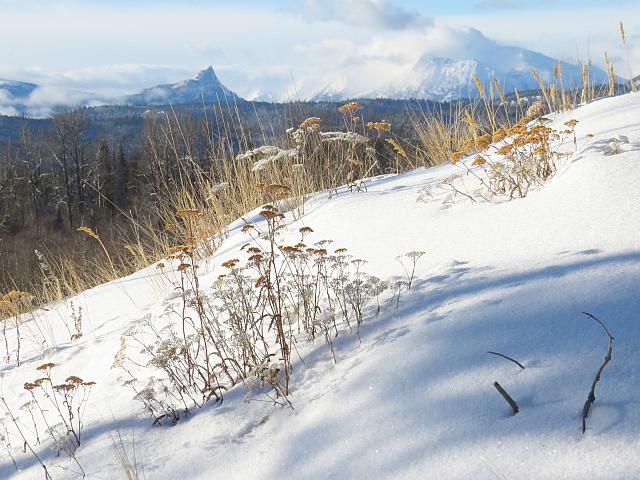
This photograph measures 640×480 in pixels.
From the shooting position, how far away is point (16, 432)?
6.95ft

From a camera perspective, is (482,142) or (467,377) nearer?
(467,377)

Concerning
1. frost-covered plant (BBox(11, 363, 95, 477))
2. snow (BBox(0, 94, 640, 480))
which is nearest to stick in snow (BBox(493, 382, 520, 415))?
snow (BBox(0, 94, 640, 480))

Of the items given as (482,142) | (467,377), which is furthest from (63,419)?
(482,142)

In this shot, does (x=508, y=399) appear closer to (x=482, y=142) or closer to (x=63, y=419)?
(x=63, y=419)

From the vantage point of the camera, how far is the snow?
1.05 m

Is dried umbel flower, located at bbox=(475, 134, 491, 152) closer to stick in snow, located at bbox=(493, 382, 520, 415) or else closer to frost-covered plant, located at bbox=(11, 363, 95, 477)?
stick in snow, located at bbox=(493, 382, 520, 415)

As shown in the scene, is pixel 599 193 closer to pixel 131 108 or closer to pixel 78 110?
pixel 78 110

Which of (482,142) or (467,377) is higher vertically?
(482,142)

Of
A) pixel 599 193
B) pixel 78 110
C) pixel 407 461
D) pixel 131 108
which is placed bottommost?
pixel 407 461

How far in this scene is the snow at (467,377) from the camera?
3.46 feet

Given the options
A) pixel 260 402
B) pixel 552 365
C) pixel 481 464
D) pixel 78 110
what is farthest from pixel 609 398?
pixel 78 110

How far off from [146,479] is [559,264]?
1436mm

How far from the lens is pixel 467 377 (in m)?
1.29

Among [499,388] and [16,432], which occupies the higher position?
[499,388]
